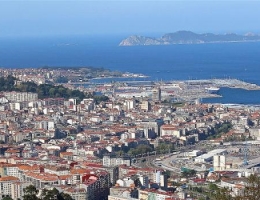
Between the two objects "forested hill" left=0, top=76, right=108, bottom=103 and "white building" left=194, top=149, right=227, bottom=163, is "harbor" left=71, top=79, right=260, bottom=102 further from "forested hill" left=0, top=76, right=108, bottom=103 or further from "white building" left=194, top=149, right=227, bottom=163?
"white building" left=194, top=149, right=227, bottom=163

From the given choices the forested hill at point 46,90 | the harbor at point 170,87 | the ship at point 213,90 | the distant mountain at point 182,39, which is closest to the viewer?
the forested hill at point 46,90

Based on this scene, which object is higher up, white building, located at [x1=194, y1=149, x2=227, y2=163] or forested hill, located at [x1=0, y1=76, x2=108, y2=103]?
forested hill, located at [x1=0, y1=76, x2=108, y2=103]

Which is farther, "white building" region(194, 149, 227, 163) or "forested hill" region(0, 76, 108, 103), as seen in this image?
"forested hill" region(0, 76, 108, 103)

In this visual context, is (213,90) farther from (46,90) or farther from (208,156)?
(208,156)

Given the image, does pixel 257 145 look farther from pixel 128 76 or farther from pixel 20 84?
pixel 128 76

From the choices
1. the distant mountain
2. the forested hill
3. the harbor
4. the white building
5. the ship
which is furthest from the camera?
the distant mountain

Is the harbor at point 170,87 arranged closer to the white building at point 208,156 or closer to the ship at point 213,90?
the ship at point 213,90

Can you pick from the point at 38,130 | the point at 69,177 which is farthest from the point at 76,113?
the point at 69,177

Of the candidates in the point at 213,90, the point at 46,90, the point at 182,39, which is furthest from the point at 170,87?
the point at 182,39

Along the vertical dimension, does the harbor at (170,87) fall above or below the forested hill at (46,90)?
below

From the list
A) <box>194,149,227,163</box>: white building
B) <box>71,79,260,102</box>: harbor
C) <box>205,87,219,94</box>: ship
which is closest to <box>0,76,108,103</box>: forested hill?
<box>71,79,260,102</box>: harbor

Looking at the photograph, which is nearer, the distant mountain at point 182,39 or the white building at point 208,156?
the white building at point 208,156

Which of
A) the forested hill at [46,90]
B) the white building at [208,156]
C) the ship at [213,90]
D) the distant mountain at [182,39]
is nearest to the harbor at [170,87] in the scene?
the ship at [213,90]
